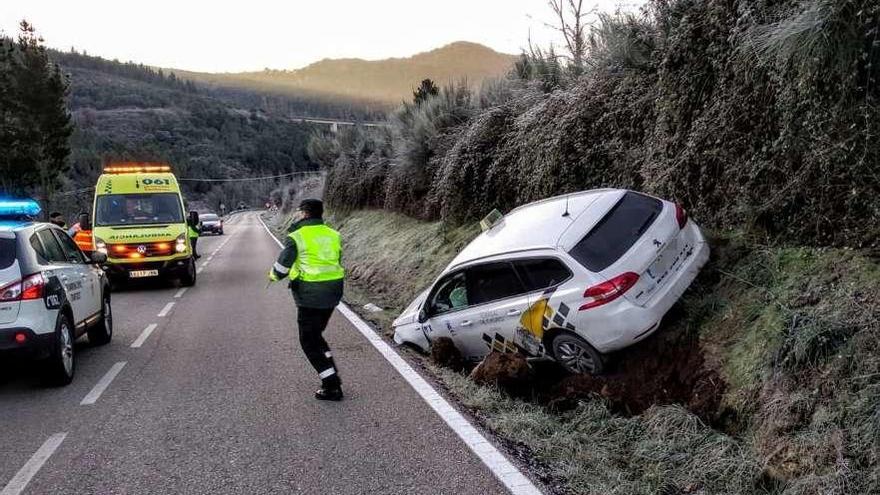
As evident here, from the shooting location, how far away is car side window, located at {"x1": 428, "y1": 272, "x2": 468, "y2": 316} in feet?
24.3

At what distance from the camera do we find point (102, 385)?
6875 mm

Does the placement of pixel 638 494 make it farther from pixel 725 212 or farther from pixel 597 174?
pixel 597 174

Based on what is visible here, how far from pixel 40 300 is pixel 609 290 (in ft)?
18.2

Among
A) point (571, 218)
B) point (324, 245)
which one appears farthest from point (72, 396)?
point (571, 218)

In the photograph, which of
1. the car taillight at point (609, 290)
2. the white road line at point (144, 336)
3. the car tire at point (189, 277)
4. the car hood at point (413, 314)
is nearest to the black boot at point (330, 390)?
the car hood at point (413, 314)

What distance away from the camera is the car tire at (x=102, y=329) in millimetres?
8891

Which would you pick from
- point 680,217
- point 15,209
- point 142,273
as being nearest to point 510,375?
point 680,217

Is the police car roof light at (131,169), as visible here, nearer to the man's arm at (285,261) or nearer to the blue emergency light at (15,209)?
the blue emergency light at (15,209)

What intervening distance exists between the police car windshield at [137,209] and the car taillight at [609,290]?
1235 cm

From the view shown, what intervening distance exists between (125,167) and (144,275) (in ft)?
10.9

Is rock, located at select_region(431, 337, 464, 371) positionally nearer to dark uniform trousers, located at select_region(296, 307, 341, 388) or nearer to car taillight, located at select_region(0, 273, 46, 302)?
dark uniform trousers, located at select_region(296, 307, 341, 388)

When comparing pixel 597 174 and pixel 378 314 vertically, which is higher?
pixel 597 174

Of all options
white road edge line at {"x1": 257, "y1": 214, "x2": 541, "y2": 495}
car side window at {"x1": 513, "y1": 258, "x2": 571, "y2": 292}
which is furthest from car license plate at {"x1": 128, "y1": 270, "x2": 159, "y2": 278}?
car side window at {"x1": 513, "y1": 258, "x2": 571, "y2": 292}

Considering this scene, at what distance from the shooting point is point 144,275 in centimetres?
1466
